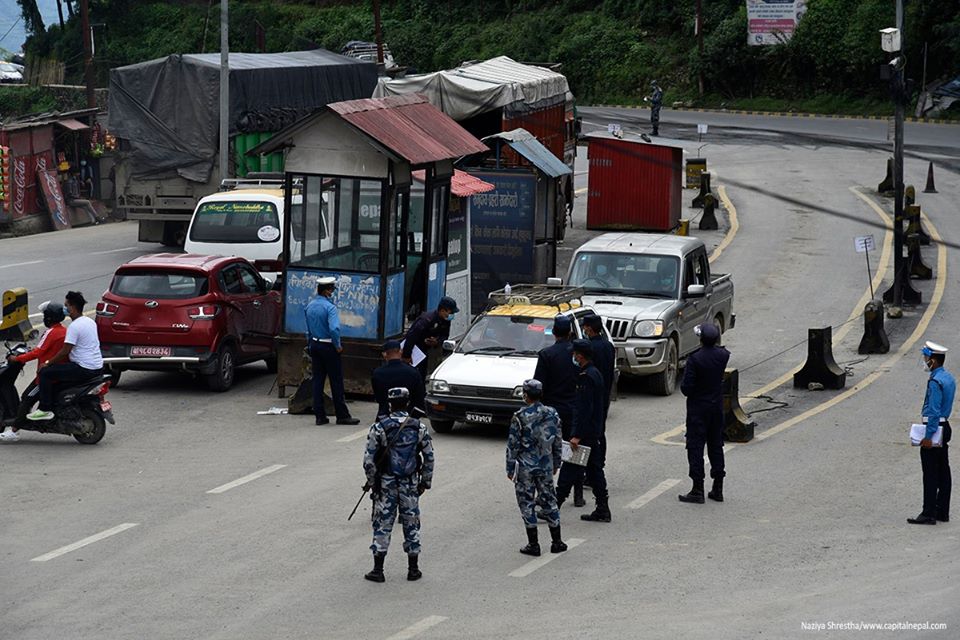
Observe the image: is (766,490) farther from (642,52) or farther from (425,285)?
(642,52)

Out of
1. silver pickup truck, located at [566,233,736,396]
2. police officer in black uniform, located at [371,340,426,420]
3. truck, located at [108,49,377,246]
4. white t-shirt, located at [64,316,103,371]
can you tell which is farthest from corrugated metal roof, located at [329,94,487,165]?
truck, located at [108,49,377,246]

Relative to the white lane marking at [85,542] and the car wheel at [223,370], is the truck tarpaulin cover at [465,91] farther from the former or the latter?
the white lane marking at [85,542]

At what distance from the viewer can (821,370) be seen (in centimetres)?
2006

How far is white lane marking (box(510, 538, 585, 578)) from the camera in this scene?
11430 millimetres

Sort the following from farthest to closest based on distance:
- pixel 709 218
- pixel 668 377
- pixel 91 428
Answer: pixel 709 218, pixel 668 377, pixel 91 428

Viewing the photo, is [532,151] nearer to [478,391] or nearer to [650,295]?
[650,295]

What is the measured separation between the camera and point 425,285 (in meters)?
19.4

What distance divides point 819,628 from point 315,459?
668cm

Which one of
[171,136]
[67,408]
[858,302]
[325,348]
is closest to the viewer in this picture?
[67,408]

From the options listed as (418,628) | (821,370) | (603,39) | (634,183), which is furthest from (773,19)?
(418,628)

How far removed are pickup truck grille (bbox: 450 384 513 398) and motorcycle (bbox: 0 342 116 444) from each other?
3.75 m

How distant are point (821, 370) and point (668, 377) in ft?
7.43

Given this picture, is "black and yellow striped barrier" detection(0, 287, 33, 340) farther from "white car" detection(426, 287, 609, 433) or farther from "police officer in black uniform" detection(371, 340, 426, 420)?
"police officer in black uniform" detection(371, 340, 426, 420)

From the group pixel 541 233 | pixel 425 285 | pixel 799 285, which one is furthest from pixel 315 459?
pixel 799 285
